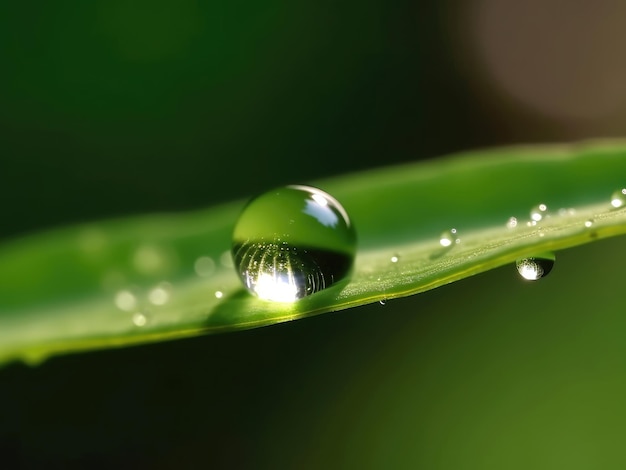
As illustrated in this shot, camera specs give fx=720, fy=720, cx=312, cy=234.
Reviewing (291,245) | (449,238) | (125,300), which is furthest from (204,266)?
(449,238)

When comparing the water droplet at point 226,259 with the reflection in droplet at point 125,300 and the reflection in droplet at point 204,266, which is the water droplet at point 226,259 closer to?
the reflection in droplet at point 204,266

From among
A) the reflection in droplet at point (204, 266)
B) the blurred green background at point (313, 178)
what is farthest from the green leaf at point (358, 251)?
the blurred green background at point (313, 178)

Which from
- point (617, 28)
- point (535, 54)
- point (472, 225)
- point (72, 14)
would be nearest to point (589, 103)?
point (617, 28)

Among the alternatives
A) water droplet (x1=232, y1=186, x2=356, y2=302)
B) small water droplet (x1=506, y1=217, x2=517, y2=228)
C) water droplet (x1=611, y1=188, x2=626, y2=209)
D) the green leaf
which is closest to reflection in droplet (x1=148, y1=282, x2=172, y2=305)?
the green leaf

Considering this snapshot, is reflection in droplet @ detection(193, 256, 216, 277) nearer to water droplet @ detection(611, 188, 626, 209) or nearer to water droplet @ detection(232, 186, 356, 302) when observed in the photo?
water droplet @ detection(232, 186, 356, 302)

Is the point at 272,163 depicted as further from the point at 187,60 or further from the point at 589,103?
the point at 589,103

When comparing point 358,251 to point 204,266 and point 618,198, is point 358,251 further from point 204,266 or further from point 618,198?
point 618,198
